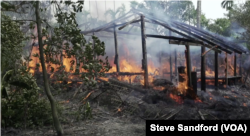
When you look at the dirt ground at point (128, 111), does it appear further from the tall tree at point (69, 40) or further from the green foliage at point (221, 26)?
the green foliage at point (221, 26)

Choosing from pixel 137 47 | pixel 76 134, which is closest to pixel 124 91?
pixel 76 134

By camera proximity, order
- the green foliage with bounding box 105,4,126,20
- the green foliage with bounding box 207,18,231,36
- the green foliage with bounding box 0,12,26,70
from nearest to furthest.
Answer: the green foliage with bounding box 0,12,26,70 → the green foliage with bounding box 207,18,231,36 → the green foliage with bounding box 105,4,126,20

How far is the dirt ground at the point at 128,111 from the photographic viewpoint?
7.25 metres

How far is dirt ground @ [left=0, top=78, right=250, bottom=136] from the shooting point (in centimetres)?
725

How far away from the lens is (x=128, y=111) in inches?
378

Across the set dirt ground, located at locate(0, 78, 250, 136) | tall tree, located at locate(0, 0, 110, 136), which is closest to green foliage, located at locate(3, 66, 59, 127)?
dirt ground, located at locate(0, 78, 250, 136)

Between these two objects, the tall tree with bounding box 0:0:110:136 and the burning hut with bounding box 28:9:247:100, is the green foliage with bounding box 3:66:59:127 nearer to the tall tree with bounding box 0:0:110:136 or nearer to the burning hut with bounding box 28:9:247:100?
the tall tree with bounding box 0:0:110:136

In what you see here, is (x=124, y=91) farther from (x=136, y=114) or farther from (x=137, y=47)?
(x=137, y=47)

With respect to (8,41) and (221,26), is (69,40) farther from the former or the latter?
(221,26)

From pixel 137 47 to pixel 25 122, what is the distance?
22.2 m

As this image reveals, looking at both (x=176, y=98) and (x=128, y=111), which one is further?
(x=176, y=98)

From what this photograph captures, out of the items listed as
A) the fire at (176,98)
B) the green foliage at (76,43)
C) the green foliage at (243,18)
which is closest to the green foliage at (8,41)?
the green foliage at (76,43)

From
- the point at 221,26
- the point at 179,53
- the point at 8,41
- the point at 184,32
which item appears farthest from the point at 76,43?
the point at 221,26

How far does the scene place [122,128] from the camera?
24.8 feet
